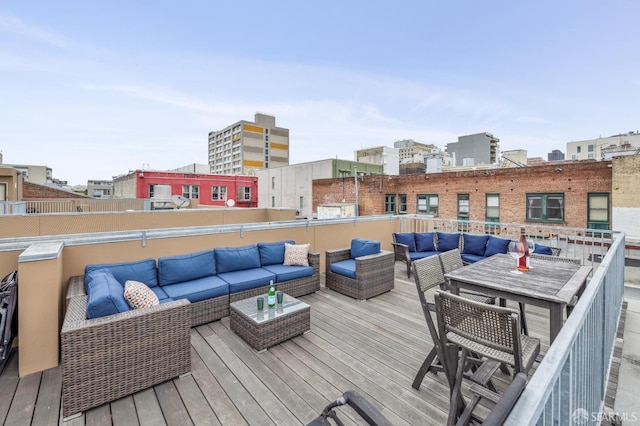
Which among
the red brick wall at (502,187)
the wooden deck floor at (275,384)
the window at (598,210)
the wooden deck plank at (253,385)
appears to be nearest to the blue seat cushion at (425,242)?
the wooden deck floor at (275,384)

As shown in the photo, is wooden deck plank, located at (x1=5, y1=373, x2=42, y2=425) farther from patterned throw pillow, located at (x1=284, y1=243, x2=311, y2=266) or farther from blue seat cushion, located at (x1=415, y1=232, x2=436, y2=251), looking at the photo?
blue seat cushion, located at (x1=415, y1=232, x2=436, y2=251)

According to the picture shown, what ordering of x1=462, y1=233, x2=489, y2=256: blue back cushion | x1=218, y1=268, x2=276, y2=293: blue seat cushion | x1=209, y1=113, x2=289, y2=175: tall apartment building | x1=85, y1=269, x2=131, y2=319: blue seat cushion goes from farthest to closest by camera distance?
x1=209, y1=113, x2=289, y2=175: tall apartment building, x1=462, y1=233, x2=489, y2=256: blue back cushion, x1=218, y1=268, x2=276, y2=293: blue seat cushion, x1=85, y1=269, x2=131, y2=319: blue seat cushion

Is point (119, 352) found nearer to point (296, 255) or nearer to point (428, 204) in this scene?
point (296, 255)

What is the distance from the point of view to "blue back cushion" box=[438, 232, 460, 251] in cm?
574

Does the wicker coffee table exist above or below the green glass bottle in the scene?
below

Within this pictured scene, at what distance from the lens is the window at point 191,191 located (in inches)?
903

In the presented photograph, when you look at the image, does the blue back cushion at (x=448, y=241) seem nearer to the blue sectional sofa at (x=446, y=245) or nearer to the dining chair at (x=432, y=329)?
the blue sectional sofa at (x=446, y=245)

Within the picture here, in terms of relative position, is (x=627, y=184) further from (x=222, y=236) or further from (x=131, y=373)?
(x=131, y=373)

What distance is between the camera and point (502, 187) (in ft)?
46.6

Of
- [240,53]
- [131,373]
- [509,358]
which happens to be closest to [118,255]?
[131,373]

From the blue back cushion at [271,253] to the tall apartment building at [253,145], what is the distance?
50898mm

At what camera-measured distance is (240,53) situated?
35.6 ft

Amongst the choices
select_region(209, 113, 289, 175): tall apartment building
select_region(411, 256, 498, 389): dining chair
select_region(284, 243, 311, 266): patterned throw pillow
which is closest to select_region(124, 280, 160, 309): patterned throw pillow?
select_region(284, 243, 311, 266): patterned throw pillow

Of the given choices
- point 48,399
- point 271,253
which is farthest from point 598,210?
point 48,399
